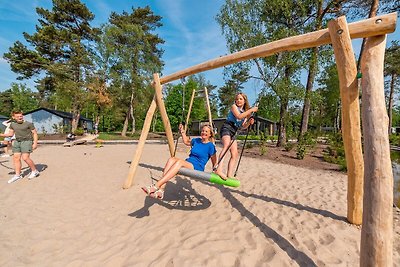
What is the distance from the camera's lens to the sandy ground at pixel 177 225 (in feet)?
8.09

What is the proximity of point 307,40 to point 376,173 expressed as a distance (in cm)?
170

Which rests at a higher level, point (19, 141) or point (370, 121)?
point (370, 121)

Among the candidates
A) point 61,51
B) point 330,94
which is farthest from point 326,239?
point 330,94

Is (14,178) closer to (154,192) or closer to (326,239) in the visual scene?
(154,192)

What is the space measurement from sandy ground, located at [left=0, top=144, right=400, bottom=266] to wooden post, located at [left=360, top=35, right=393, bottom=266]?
520mm

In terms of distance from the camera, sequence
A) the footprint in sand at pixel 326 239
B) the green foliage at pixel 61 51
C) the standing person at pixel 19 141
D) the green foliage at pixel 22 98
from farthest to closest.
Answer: the green foliage at pixel 22 98, the green foliage at pixel 61 51, the standing person at pixel 19 141, the footprint in sand at pixel 326 239

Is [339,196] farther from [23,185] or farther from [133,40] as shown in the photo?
[133,40]

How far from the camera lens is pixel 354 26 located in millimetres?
2453

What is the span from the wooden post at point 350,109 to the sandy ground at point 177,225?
0.42 metres

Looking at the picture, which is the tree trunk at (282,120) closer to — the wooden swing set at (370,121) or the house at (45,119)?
the wooden swing set at (370,121)

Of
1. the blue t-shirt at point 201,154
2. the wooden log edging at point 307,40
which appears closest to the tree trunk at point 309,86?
the wooden log edging at point 307,40

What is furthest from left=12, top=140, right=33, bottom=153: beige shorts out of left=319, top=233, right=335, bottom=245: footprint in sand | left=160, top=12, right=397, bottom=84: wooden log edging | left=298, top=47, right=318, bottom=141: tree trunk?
left=298, top=47, right=318, bottom=141: tree trunk

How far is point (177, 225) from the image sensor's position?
3.21 m

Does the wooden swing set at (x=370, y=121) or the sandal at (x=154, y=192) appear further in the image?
the sandal at (x=154, y=192)
